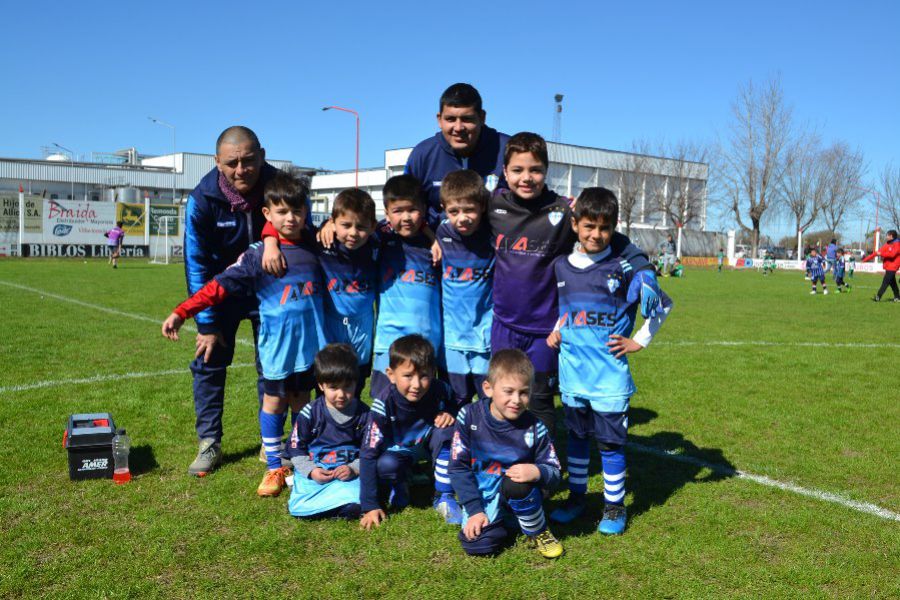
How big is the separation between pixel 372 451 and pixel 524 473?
0.94 m

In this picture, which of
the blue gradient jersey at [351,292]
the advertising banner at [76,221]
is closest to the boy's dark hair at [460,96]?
the blue gradient jersey at [351,292]

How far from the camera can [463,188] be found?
164 inches

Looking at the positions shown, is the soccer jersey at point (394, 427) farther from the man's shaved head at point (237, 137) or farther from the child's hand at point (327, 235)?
the man's shaved head at point (237, 137)

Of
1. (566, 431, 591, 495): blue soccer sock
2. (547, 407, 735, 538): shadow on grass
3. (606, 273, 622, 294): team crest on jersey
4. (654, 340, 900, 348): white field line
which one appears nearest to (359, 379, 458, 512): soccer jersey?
(566, 431, 591, 495): blue soccer sock

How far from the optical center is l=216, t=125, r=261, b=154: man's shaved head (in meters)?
4.50

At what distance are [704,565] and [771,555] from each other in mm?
404

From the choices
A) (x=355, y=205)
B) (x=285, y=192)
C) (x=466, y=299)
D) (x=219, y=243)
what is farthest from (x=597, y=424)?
(x=219, y=243)

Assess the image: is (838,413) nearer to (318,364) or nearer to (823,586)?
(823,586)

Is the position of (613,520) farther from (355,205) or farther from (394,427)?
(355,205)

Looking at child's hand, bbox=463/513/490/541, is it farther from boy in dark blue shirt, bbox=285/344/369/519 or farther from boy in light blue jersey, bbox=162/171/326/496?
boy in light blue jersey, bbox=162/171/326/496

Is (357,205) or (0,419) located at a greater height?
(357,205)

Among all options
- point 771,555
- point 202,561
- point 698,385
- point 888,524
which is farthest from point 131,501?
point 698,385

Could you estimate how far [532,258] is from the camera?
416cm

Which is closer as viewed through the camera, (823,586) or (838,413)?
(823,586)
